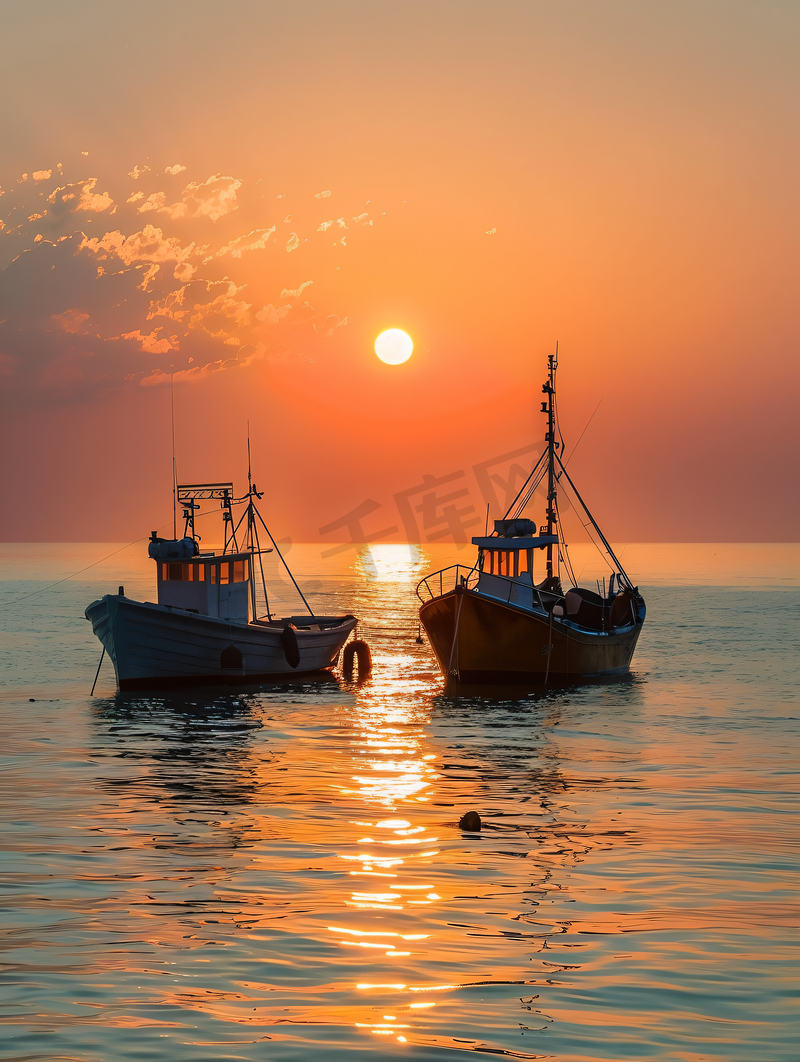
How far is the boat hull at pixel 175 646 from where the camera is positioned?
32.7m

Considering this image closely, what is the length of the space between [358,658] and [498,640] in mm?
10379

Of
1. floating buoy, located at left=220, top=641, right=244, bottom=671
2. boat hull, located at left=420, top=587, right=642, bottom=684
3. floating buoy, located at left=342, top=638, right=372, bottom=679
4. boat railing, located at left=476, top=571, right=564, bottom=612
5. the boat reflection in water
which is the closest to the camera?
the boat reflection in water

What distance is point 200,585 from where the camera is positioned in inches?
1375

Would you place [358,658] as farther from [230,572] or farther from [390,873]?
[390,873]

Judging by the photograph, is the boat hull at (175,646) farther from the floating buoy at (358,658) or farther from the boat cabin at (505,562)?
the boat cabin at (505,562)

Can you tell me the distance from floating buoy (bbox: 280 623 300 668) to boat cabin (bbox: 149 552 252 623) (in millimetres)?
2015

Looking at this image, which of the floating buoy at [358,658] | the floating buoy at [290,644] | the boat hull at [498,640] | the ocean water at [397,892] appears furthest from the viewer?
the floating buoy at [358,658]

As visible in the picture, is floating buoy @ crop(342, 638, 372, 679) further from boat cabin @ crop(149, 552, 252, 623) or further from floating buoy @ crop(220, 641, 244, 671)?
floating buoy @ crop(220, 641, 244, 671)

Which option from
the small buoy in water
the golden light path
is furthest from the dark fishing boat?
the small buoy in water

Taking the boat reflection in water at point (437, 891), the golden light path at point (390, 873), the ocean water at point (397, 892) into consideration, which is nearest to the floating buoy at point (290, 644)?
the ocean water at point (397, 892)

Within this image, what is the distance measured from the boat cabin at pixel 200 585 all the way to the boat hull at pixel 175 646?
3.12 ft

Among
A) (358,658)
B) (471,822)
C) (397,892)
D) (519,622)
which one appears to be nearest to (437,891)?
(397,892)

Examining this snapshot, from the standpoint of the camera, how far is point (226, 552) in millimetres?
36062

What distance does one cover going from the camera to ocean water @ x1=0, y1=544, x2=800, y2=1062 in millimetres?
8273
